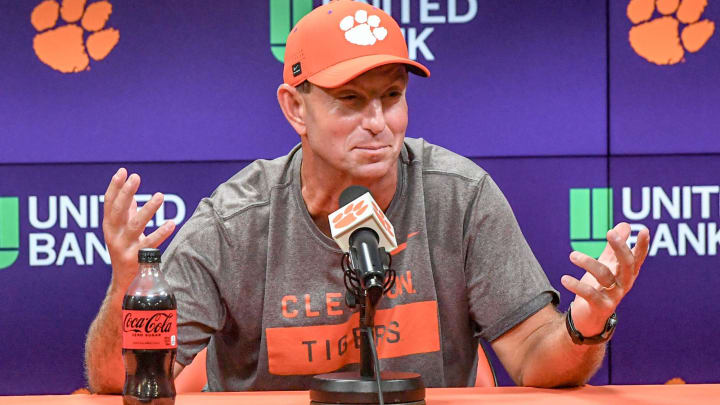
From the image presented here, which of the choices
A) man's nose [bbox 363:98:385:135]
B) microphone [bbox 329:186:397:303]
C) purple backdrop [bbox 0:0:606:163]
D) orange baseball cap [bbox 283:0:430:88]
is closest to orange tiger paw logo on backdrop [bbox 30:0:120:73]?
purple backdrop [bbox 0:0:606:163]

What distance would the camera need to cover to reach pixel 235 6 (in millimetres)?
2635

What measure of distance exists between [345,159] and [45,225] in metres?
1.22

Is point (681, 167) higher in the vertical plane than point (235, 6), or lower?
lower

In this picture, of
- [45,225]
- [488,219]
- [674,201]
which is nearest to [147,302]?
[488,219]

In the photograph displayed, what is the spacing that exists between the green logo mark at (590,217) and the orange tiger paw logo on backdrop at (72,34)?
4.67 feet

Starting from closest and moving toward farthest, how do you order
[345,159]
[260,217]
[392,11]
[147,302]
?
[147,302]
[345,159]
[260,217]
[392,11]

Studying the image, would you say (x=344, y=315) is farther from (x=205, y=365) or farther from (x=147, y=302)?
(x=147, y=302)

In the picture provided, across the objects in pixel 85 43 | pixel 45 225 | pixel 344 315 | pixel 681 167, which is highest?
pixel 85 43

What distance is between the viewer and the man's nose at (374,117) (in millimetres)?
1739

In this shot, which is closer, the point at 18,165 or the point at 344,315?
the point at 344,315

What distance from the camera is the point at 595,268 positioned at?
146cm

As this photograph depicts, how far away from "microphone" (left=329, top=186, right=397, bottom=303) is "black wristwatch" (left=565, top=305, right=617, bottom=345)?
0.49 meters

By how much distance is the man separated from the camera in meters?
1.77

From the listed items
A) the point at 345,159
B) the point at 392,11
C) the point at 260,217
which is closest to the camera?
the point at 345,159
